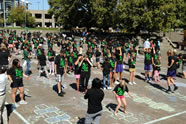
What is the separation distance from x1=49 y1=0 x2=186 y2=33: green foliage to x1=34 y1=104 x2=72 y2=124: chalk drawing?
23.5 m

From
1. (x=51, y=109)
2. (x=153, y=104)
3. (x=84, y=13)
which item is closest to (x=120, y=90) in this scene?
(x=153, y=104)

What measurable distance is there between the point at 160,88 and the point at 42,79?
682 cm

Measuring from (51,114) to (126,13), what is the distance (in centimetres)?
2579

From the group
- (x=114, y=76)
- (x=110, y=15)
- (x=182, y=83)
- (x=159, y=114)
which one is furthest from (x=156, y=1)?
(x=159, y=114)

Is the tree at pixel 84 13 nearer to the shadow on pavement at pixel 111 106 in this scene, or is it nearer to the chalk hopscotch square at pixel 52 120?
the shadow on pavement at pixel 111 106

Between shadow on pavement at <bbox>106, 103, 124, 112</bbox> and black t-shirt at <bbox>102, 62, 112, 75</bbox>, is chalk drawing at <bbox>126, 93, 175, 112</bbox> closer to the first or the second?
shadow on pavement at <bbox>106, 103, 124, 112</bbox>

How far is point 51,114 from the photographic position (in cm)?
753

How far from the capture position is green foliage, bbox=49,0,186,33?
1141 inches

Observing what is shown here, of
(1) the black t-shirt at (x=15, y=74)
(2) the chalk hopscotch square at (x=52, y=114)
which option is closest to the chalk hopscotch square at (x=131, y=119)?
(2) the chalk hopscotch square at (x=52, y=114)

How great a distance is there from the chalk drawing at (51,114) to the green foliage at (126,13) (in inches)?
927

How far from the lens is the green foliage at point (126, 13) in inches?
1141

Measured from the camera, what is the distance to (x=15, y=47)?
68.1 feet

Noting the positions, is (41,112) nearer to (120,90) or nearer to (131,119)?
(120,90)

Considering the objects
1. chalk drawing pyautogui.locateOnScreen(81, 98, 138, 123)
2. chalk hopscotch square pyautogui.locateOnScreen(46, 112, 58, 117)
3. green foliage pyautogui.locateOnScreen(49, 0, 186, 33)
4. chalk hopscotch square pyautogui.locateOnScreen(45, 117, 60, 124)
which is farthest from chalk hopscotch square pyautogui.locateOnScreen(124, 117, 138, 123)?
green foliage pyautogui.locateOnScreen(49, 0, 186, 33)
